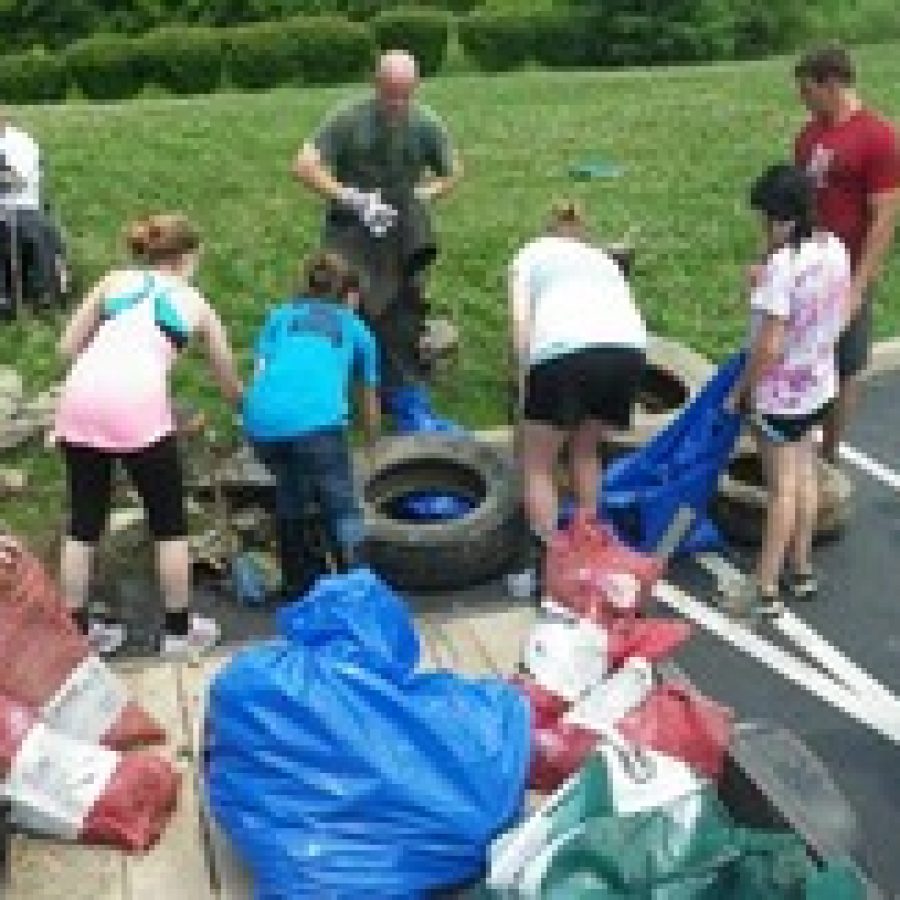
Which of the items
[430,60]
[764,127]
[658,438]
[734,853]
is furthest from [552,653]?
[430,60]

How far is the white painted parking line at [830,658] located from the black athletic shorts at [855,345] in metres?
1.02

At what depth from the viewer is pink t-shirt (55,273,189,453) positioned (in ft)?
18.6

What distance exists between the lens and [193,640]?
6188 millimetres

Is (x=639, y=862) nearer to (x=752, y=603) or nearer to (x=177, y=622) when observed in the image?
(x=177, y=622)

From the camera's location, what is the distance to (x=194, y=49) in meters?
20.3

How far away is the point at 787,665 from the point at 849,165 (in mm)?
2081

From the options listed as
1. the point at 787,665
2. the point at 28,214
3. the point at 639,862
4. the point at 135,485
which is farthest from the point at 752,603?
the point at 28,214

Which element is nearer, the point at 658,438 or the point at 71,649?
the point at 71,649

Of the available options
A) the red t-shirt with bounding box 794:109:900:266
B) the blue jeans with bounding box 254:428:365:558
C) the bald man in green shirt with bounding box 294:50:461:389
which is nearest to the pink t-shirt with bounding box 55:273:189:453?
the blue jeans with bounding box 254:428:365:558

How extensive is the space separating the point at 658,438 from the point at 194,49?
14.8 meters

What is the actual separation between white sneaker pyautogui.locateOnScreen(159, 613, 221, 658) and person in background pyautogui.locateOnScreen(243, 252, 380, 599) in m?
0.48

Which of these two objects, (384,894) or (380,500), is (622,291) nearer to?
(380,500)

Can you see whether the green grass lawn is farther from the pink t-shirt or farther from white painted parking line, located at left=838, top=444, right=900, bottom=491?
the pink t-shirt

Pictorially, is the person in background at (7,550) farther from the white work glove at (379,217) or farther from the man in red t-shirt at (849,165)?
the man in red t-shirt at (849,165)
